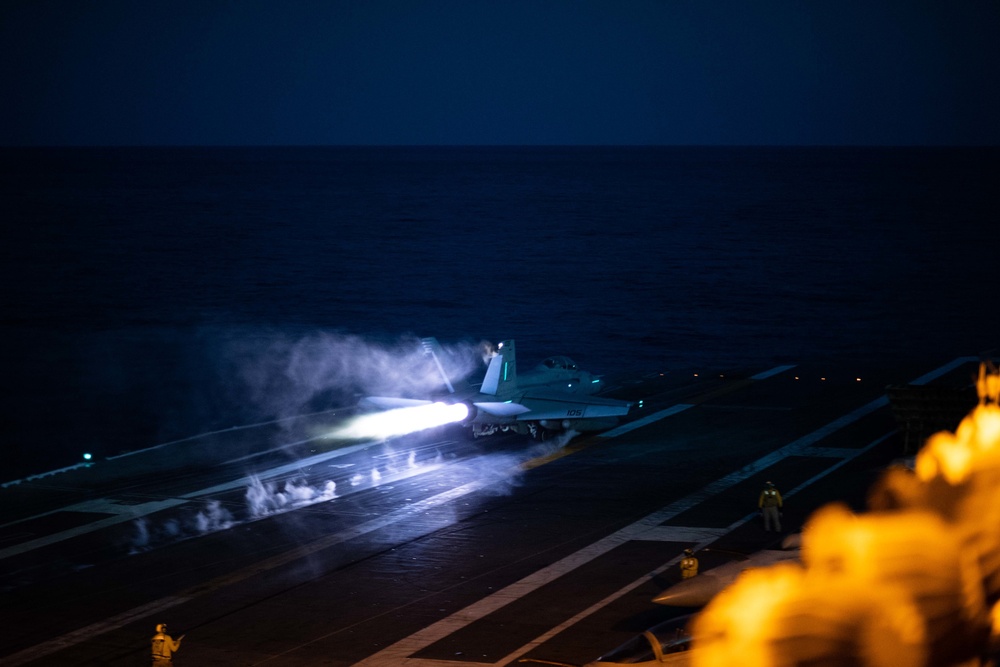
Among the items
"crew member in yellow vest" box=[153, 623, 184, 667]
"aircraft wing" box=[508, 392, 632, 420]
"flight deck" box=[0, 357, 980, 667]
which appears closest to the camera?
"crew member in yellow vest" box=[153, 623, 184, 667]

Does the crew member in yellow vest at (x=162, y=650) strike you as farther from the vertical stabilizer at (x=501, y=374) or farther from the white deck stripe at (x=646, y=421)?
the white deck stripe at (x=646, y=421)

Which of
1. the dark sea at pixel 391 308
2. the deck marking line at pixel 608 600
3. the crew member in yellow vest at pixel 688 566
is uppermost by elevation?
the dark sea at pixel 391 308

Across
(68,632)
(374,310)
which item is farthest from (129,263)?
(68,632)

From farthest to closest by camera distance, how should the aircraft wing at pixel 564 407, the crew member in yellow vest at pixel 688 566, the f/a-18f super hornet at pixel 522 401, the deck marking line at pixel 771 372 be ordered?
the deck marking line at pixel 771 372 → the aircraft wing at pixel 564 407 → the f/a-18f super hornet at pixel 522 401 → the crew member in yellow vest at pixel 688 566

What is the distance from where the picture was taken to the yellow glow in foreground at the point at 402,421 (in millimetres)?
40469

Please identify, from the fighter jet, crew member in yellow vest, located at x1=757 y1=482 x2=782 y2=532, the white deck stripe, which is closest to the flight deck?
the white deck stripe

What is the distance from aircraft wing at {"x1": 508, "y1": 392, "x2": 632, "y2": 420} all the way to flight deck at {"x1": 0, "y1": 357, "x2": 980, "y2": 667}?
1.29 m

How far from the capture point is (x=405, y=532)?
32156 millimetres

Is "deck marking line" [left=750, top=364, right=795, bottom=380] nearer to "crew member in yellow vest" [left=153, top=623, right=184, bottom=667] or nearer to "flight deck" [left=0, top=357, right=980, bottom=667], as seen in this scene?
"flight deck" [left=0, top=357, right=980, bottom=667]

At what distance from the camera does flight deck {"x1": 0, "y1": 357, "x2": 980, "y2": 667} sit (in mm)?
24359

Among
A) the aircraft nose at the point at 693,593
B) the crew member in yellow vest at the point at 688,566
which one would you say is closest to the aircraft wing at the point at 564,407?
the crew member in yellow vest at the point at 688,566

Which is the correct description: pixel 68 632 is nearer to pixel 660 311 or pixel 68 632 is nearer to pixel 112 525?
pixel 112 525

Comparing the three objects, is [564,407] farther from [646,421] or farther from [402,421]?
[402,421]

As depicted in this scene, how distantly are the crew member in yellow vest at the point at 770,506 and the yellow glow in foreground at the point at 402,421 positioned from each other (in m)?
13.2
